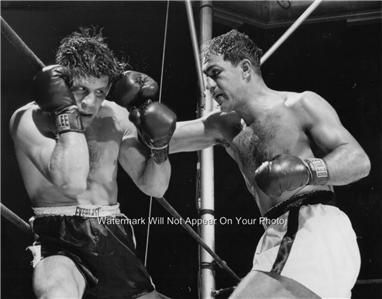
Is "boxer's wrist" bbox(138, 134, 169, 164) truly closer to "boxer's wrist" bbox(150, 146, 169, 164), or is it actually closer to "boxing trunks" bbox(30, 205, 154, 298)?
"boxer's wrist" bbox(150, 146, 169, 164)

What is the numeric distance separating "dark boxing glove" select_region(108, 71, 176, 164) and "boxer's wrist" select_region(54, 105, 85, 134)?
0.18 metres

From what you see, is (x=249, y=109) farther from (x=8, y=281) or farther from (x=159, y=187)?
(x=8, y=281)

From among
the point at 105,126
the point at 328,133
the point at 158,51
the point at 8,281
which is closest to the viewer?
the point at 328,133

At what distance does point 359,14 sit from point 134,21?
0.91 meters

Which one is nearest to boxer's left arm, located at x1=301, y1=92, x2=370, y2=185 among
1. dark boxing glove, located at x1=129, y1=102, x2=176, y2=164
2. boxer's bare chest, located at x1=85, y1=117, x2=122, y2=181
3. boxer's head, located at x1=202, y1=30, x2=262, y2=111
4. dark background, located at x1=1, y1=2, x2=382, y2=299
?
boxer's head, located at x1=202, y1=30, x2=262, y2=111

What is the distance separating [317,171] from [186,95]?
1.16 meters

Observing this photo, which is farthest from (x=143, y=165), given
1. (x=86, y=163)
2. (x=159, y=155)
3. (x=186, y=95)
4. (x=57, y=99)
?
(x=186, y=95)

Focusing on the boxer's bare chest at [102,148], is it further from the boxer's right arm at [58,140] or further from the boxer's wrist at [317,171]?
the boxer's wrist at [317,171]

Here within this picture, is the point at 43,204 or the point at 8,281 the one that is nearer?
the point at 43,204

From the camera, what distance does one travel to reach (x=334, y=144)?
145 cm

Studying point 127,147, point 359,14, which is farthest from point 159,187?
point 359,14

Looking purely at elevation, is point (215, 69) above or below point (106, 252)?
above

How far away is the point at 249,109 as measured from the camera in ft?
5.41

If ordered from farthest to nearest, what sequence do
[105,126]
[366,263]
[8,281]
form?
[366,263] < [8,281] < [105,126]
